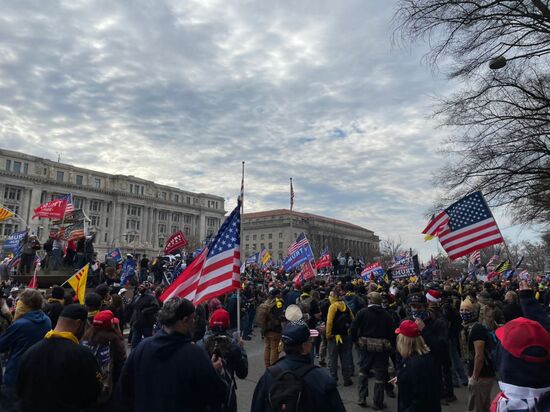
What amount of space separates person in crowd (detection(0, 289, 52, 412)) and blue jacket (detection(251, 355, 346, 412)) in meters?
2.75

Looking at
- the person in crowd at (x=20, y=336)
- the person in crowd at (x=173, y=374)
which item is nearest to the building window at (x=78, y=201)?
the person in crowd at (x=20, y=336)

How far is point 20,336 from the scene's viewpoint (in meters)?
4.54

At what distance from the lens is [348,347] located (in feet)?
28.2

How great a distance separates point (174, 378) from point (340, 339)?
610cm

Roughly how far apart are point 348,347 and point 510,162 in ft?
24.3

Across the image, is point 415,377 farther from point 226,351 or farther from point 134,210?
point 134,210

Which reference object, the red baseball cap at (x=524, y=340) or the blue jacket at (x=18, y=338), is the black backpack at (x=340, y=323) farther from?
the red baseball cap at (x=524, y=340)

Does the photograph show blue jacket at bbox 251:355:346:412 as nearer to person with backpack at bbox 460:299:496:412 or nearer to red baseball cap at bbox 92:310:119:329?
red baseball cap at bbox 92:310:119:329

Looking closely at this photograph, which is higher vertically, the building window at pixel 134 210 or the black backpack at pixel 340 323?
the building window at pixel 134 210

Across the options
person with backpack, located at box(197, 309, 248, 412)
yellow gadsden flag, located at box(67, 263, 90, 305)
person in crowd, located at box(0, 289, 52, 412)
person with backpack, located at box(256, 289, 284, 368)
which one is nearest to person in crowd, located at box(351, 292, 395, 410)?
person with backpack, located at box(256, 289, 284, 368)

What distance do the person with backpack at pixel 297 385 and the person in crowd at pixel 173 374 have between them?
38cm

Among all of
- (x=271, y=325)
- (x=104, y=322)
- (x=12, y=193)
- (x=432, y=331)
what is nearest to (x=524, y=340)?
(x=104, y=322)

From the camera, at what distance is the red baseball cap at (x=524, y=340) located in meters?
2.51

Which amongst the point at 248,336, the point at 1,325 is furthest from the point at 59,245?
the point at 1,325
